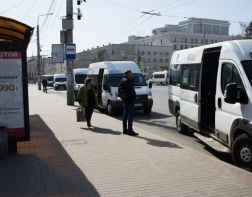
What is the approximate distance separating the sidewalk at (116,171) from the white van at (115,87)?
8.02 meters

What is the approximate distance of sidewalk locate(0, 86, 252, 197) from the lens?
6.43 metres

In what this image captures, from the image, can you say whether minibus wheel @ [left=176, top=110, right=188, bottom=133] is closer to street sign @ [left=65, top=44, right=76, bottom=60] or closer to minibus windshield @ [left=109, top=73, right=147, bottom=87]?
Answer: minibus windshield @ [left=109, top=73, right=147, bottom=87]

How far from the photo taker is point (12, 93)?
9.37 meters

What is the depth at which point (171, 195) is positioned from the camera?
20.1 ft

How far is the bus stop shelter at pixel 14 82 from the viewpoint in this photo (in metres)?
9.18

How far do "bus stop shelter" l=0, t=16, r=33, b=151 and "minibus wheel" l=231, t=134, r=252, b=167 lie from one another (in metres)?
4.15

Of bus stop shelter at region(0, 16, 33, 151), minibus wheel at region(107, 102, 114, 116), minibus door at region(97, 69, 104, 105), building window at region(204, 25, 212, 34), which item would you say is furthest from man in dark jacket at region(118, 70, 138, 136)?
building window at region(204, 25, 212, 34)

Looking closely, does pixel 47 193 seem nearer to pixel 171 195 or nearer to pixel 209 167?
pixel 171 195

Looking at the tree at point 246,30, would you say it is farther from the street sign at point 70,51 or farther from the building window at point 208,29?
the building window at point 208,29

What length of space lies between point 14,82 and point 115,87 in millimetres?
10814

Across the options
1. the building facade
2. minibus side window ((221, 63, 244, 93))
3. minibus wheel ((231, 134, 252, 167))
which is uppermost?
the building facade

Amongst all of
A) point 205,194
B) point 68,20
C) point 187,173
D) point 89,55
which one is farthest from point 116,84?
point 89,55

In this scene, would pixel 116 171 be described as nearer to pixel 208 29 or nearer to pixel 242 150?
pixel 242 150

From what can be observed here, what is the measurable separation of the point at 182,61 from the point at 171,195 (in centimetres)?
746
